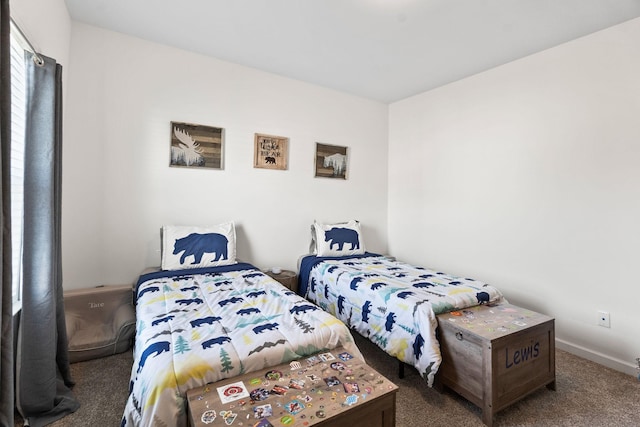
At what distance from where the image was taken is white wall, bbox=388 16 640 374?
83.6 inches

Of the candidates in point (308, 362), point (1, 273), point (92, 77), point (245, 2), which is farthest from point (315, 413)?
point (92, 77)

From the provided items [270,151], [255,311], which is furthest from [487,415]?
[270,151]

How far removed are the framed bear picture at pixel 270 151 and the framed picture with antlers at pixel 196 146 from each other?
0.36 metres

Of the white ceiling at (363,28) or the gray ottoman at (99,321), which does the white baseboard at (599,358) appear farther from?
the gray ottoman at (99,321)

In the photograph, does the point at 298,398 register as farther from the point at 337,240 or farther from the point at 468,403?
the point at 337,240

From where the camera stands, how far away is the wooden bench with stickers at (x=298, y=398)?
3.32 ft

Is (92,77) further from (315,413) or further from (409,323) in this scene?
(409,323)

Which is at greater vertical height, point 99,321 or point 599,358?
point 99,321

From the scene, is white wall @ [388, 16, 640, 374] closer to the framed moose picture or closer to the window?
the framed moose picture

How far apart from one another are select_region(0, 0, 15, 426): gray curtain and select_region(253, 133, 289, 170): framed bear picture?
207cm

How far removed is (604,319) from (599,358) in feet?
0.97

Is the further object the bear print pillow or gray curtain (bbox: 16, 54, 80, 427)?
the bear print pillow

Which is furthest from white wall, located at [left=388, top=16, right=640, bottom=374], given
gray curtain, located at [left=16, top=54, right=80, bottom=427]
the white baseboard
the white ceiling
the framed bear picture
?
gray curtain, located at [left=16, top=54, right=80, bottom=427]

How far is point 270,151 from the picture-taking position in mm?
3150
